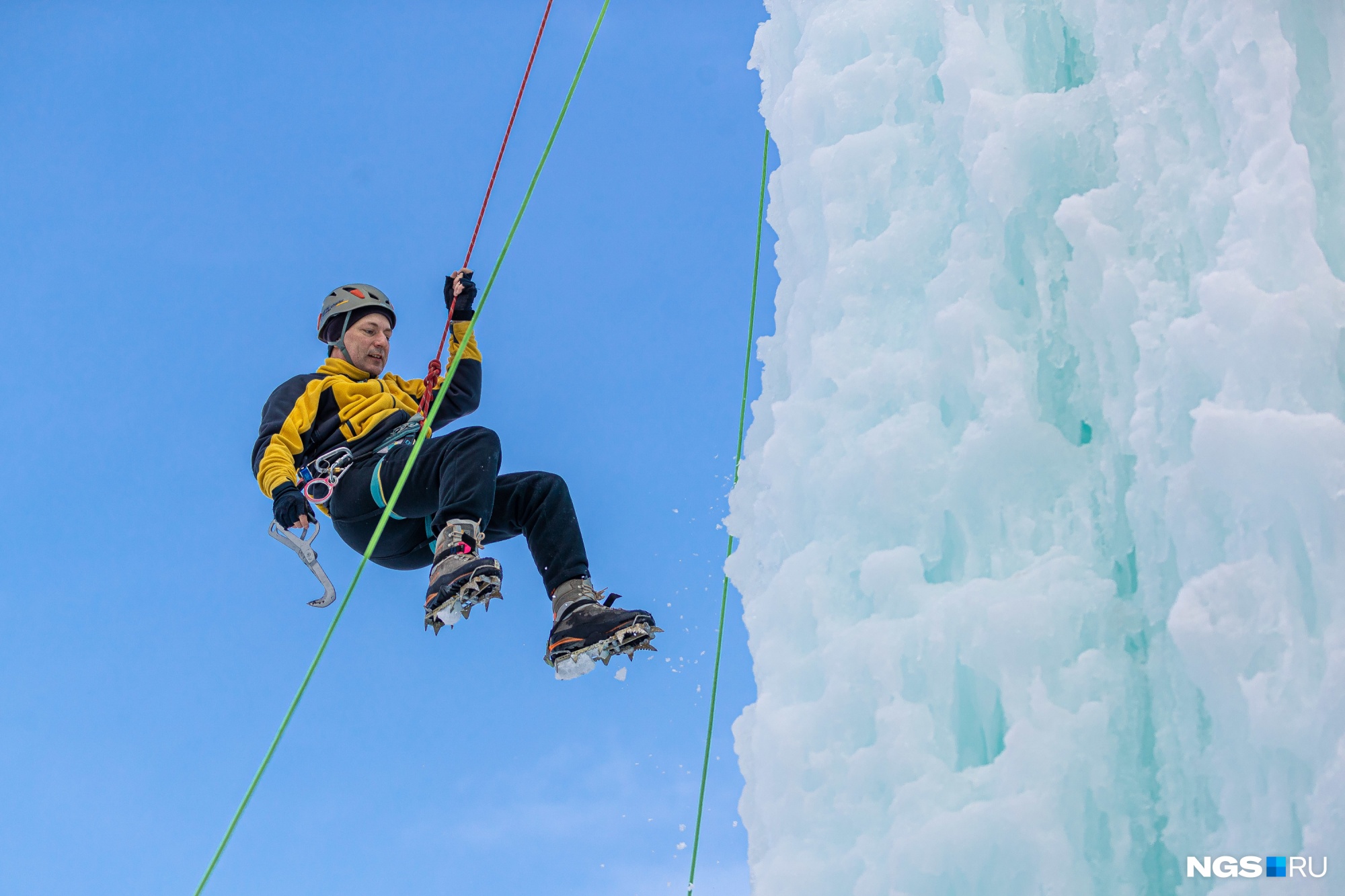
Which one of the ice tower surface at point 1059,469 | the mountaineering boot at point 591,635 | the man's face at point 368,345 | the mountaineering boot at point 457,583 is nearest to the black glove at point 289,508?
the mountaineering boot at point 457,583

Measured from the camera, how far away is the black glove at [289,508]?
5.41 m

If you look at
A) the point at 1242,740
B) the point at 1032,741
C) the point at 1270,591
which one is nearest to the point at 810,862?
the point at 1032,741

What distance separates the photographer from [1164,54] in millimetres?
3211

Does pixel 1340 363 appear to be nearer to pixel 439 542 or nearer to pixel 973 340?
pixel 973 340

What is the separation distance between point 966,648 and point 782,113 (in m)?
2.10

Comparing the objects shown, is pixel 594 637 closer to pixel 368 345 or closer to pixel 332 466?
pixel 332 466


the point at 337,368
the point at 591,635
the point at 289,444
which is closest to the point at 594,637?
the point at 591,635

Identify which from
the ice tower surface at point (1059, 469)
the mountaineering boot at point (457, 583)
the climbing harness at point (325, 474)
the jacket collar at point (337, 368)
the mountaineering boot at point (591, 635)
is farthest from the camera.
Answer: the jacket collar at point (337, 368)

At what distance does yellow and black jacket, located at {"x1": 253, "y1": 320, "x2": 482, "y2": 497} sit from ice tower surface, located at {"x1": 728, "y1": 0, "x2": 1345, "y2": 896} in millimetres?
2826

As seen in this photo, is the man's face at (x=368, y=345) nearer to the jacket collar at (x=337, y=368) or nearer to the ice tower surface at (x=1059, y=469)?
the jacket collar at (x=337, y=368)

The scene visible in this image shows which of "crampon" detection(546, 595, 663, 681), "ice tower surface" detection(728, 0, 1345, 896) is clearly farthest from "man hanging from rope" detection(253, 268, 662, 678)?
"ice tower surface" detection(728, 0, 1345, 896)

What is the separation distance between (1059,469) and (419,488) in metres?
3.31

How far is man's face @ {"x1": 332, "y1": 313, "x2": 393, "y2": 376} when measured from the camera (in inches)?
253

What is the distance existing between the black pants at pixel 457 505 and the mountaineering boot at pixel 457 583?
0.26 metres
